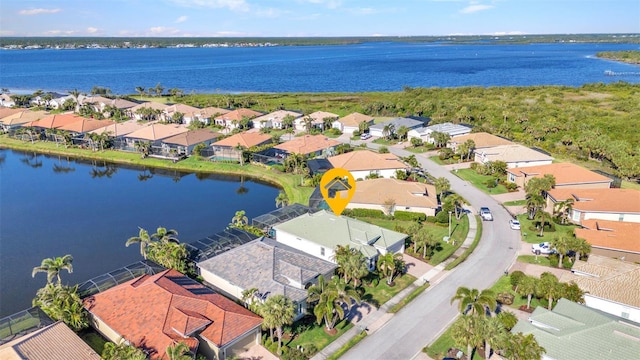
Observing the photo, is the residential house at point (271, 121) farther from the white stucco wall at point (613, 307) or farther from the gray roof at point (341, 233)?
the white stucco wall at point (613, 307)

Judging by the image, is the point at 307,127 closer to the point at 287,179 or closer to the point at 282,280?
the point at 287,179

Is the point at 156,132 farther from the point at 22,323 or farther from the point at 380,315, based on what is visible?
the point at 380,315

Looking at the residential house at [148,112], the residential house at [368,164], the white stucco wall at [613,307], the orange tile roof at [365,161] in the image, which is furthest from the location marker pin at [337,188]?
the residential house at [148,112]

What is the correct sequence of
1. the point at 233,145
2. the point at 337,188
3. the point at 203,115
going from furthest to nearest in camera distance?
the point at 203,115 < the point at 233,145 < the point at 337,188

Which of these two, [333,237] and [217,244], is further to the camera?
[333,237]

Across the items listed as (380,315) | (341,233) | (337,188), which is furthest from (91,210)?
(380,315)

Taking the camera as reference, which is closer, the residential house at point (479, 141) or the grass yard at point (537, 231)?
the grass yard at point (537, 231)

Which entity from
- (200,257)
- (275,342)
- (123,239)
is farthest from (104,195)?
(275,342)
